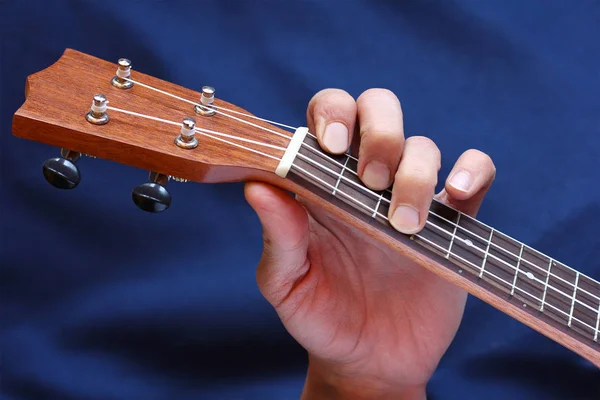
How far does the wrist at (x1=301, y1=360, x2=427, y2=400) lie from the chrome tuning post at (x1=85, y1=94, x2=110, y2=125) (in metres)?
0.59

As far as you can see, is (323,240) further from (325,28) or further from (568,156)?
(568,156)

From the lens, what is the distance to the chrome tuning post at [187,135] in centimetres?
90

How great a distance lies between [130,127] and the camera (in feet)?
2.94

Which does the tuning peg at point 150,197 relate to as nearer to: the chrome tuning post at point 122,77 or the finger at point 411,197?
the chrome tuning post at point 122,77

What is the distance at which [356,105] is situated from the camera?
1036 mm

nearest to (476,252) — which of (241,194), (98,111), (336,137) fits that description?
(336,137)

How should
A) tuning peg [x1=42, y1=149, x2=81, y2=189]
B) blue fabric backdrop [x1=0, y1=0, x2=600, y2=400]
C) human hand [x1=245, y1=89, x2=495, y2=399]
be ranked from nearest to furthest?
1. tuning peg [x1=42, y1=149, x2=81, y2=189]
2. human hand [x1=245, y1=89, x2=495, y2=399]
3. blue fabric backdrop [x1=0, y1=0, x2=600, y2=400]

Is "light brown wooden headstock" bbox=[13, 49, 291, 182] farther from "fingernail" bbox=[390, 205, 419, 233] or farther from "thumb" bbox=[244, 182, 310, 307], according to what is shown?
"fingernail" bbox=[390, 205, 419, 233]

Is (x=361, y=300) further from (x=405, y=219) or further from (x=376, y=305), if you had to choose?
(x=405, y=219)

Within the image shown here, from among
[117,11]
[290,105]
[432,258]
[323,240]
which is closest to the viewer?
[432,258]

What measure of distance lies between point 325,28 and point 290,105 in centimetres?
17

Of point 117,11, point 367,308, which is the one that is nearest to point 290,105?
point 117,11

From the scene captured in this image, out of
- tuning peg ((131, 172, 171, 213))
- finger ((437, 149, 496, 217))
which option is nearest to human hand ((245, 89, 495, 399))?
finger ((437, 149, 496, 217))

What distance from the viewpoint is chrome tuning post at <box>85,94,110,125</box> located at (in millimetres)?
869
